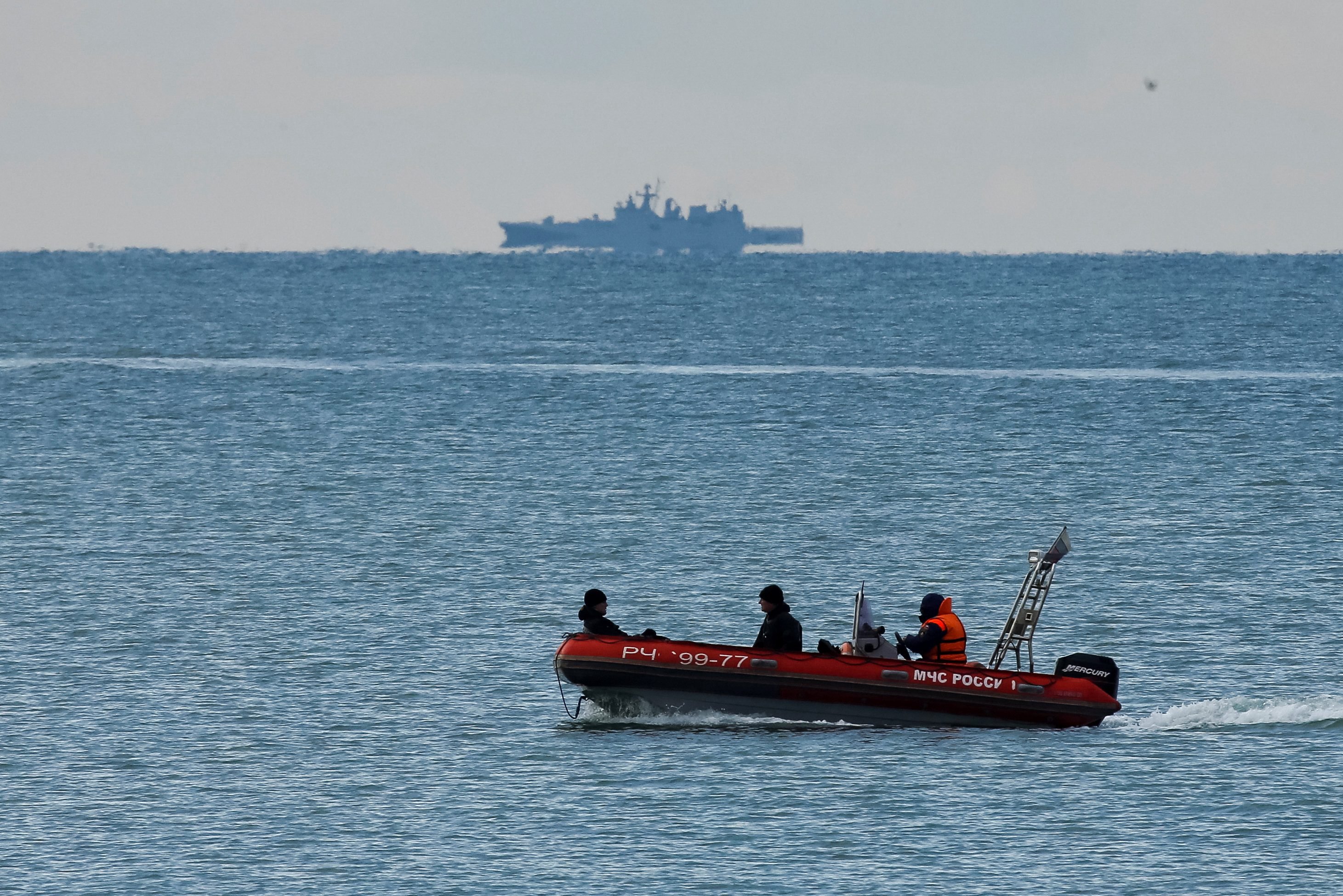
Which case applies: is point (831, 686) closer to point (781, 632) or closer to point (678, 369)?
point (781, 632)

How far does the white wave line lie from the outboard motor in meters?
46.4

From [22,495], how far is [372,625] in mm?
15376

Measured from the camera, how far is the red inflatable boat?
762 inches

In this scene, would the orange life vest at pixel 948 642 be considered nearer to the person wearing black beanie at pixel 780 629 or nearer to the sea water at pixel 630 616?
the sea water at pixel 630 616

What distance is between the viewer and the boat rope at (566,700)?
19703 mm

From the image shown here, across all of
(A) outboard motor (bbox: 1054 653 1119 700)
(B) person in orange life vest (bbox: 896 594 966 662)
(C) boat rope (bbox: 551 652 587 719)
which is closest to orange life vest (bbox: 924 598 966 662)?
(B) person in orange life vest (bbox: 896 594 966 662)

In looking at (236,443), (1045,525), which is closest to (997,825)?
(1045,525)

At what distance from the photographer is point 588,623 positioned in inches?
780

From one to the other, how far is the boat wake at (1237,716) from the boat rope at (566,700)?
576 cm

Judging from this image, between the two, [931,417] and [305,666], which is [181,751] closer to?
[305,666]

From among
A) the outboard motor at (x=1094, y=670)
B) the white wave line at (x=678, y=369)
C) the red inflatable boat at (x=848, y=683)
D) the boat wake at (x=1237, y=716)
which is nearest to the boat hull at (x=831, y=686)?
the red inflatable boat at (x=848, y=683)

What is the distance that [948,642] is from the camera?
19484 mm

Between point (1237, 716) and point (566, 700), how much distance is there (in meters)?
7.27

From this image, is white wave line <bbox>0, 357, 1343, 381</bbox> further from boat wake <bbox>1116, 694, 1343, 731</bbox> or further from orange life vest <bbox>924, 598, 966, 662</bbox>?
orange life vest <bbox>924, 598, 966, 662</bbox>
